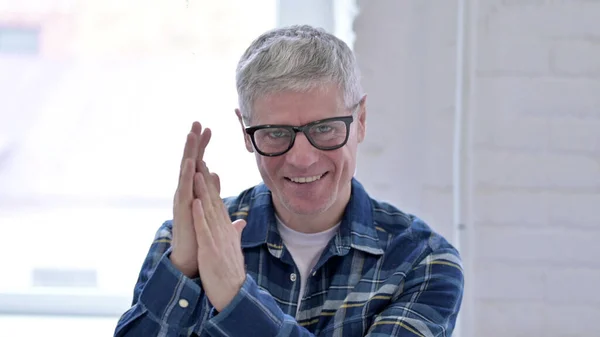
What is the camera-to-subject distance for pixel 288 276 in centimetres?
136

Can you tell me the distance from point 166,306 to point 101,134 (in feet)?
2.77

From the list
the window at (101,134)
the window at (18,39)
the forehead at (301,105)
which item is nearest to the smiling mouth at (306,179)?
the forehead at (301,105)

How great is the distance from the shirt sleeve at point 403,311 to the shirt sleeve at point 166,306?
4cm

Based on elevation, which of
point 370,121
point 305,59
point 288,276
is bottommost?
point 288,276

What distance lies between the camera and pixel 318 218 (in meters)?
1.40

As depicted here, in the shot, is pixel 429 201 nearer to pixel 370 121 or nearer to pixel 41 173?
pixel 370 121

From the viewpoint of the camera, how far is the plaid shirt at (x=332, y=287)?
120 centimetres

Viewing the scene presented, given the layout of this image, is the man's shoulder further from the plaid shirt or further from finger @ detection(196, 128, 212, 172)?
finger @ detection(196, 128, 212, 172)

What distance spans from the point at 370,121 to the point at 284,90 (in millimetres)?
468

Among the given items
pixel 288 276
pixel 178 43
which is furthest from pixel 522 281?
pixel 178 43

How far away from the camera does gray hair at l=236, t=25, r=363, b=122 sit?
1.25 metres

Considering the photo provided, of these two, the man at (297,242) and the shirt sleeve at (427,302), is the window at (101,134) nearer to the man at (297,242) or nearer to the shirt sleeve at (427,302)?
the man at (297,242)

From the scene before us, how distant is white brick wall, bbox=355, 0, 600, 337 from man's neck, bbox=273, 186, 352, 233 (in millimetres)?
298

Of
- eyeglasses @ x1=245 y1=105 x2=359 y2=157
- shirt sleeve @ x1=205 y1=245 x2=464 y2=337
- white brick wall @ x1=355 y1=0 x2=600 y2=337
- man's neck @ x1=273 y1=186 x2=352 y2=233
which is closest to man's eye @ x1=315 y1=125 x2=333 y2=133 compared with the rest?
eyeglasses @ x1=245 y1=105 x2=359 y2=157
